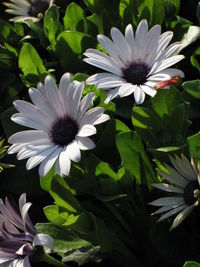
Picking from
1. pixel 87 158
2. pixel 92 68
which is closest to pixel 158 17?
pixel 92 68

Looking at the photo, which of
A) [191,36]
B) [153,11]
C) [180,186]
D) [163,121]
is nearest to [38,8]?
[153,11]

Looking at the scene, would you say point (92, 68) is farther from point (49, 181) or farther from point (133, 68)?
point (49, 181)

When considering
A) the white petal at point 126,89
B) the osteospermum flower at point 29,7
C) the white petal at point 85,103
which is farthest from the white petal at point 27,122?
the osteospermum flower at point 29,7

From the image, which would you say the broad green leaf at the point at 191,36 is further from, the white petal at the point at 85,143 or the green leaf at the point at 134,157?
the white petal at the point at 85,143

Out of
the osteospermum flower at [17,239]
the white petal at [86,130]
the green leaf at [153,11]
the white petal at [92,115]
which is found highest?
the green leaf at [153,11]

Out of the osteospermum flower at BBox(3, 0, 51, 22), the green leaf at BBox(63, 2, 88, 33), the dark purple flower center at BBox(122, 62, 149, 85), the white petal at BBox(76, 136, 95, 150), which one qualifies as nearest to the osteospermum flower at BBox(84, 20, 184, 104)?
the dark purple flower center at BBox(122, 62, 149, 85)

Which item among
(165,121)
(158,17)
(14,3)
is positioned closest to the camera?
(165,121)

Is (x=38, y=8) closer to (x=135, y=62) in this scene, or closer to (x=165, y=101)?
(x=135, y=62)
